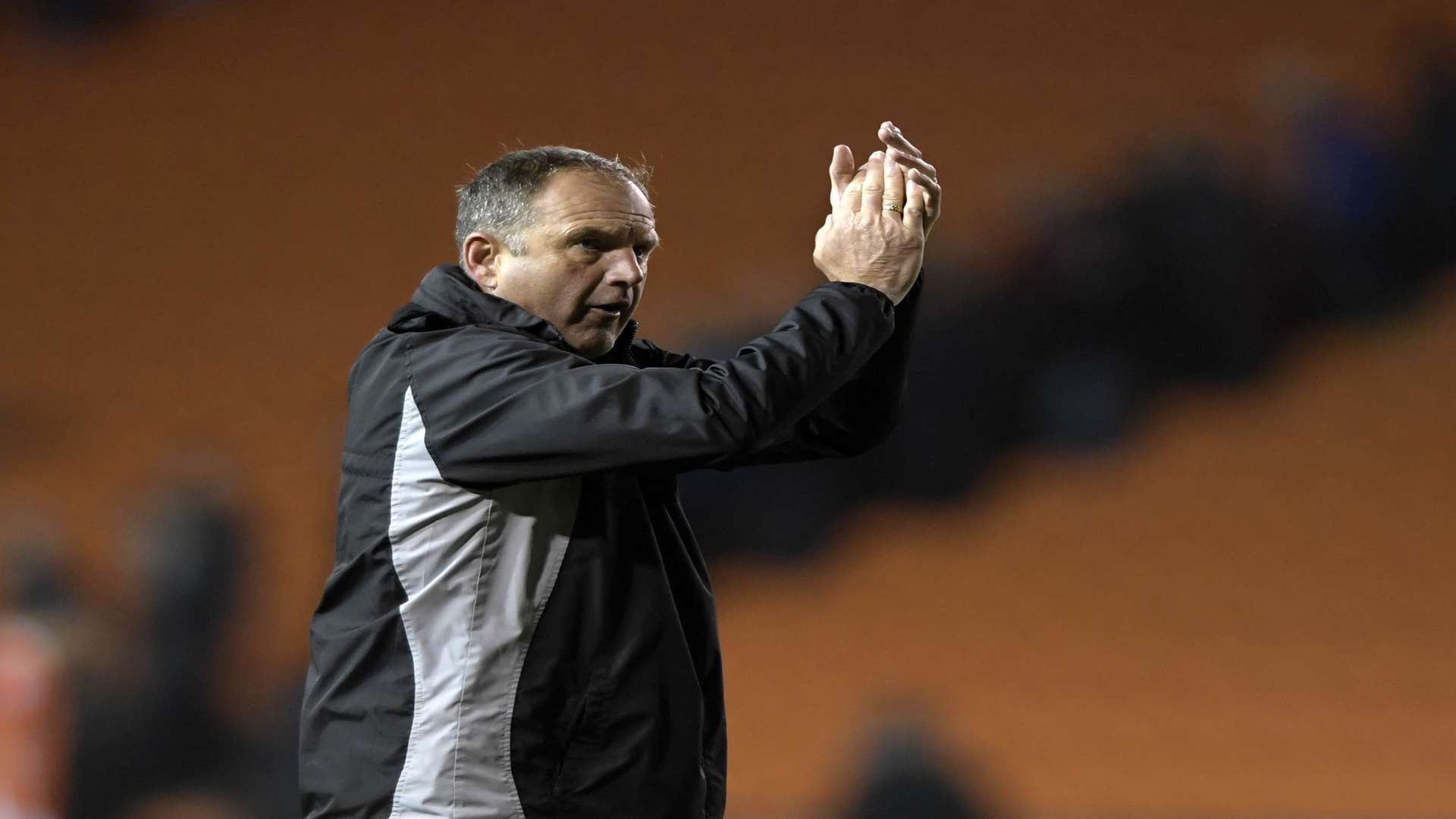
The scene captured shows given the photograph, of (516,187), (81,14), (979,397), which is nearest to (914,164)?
(516,187)

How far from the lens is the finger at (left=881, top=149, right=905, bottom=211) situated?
4.82 feet

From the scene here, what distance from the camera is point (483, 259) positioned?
61.6 inches

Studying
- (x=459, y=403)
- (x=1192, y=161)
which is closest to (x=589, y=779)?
(x=459, y=403)

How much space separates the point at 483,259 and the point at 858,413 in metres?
0.41

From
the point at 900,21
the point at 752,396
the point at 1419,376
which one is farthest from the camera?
the point at 900,21

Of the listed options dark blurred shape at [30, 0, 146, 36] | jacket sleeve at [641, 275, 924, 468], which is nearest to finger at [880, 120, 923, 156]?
jacket sleeve at [641, 275, 924, 468]

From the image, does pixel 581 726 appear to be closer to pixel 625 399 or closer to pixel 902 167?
pixel 625 399

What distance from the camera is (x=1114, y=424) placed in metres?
3.46

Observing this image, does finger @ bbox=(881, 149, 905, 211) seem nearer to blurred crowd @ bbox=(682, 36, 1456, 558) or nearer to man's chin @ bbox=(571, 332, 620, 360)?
man's chin @ bbox=(571, 332, 620, 360)

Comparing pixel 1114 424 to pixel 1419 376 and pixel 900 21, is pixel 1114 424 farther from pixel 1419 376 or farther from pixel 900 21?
pixel 900 21

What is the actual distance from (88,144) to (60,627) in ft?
3.78

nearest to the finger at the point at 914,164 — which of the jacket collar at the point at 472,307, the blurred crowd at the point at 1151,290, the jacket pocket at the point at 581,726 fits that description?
the jacket collar at the point at 472,307

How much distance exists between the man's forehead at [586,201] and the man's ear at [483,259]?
0.21 ft

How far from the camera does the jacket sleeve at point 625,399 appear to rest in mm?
1307
